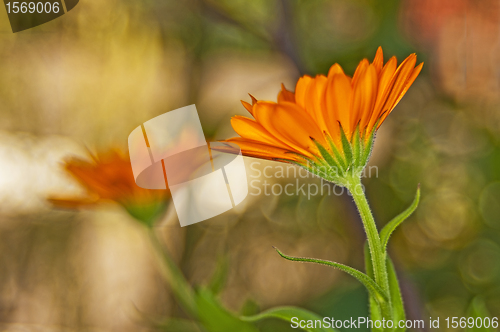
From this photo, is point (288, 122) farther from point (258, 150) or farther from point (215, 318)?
point (215, 318)

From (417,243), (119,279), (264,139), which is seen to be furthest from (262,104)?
(119,279)

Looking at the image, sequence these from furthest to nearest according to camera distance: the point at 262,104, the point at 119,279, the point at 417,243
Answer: the point at 119,279 < the point at 417,243 < the point at 262,104

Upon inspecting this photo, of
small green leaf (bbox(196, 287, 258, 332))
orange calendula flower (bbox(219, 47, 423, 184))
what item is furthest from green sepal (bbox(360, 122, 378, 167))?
small green leaf (bbox(196, 287, 258, 332))

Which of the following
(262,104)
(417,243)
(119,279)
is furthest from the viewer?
(119,279)

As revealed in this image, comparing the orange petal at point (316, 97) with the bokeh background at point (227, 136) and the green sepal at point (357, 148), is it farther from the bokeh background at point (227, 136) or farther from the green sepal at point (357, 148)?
the bokeh background at point (227, 136)

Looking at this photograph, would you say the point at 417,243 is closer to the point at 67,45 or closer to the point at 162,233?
the point at 162,233

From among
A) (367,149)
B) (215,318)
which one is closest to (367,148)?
(367,149)

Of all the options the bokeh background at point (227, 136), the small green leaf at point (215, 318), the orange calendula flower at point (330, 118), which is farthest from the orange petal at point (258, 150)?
the bokeh background at point (227, 136)
